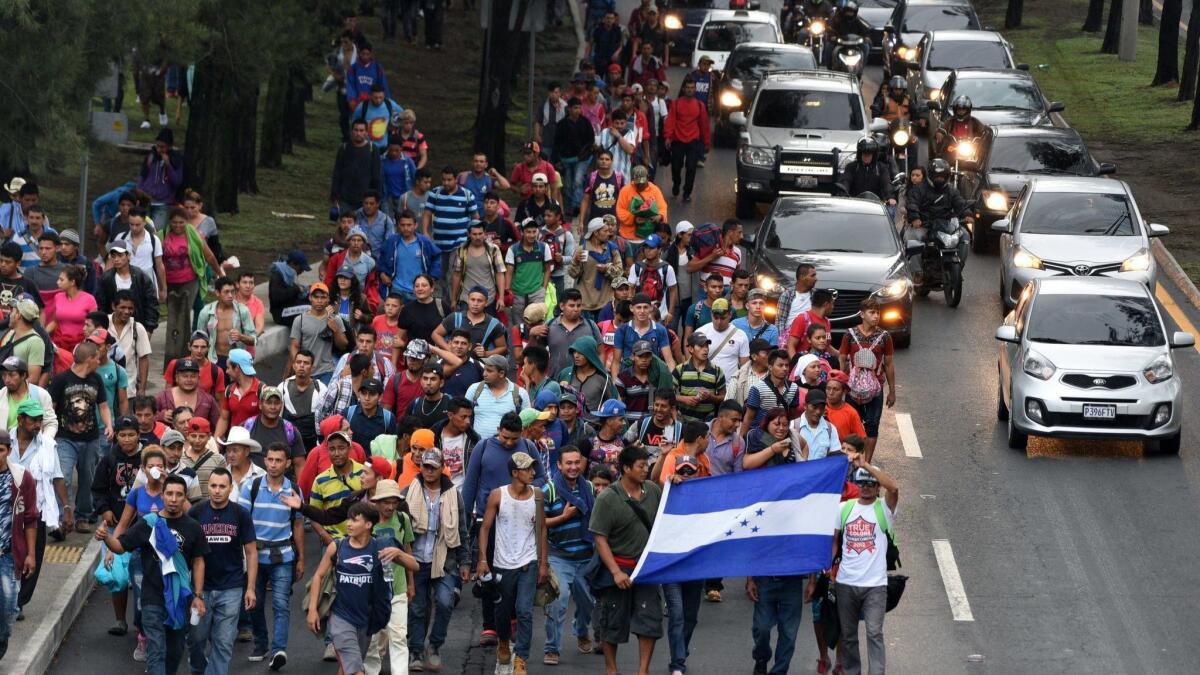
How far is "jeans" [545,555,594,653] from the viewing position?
1444 centimetres

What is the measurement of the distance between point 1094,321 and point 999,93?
15.0m

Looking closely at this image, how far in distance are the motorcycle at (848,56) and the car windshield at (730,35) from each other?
1.25 m

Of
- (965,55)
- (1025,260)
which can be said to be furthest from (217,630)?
(965,55)

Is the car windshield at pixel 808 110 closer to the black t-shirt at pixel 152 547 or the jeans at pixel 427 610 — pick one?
the jeans at pixel 427 610

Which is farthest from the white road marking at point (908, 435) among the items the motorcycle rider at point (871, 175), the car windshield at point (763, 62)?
the car windshield at point (763, 62)

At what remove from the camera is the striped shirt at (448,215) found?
22.6 meters

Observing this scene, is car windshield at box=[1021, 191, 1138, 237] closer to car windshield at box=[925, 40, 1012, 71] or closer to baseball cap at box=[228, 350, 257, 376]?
baseball cap at box=[228, 350, 257, 376]

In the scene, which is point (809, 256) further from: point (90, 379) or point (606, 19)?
point (606, 19)

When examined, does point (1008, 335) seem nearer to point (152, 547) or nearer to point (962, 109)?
point (152, 547)

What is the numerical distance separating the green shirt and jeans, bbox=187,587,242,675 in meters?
Answer: 2.39

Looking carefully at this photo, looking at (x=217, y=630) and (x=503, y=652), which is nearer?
(x=217, y=630)

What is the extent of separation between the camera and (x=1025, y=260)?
2466cm

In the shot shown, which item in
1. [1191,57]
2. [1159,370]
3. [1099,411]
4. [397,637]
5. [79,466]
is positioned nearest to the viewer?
[397,637]

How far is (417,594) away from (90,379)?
351 cm
